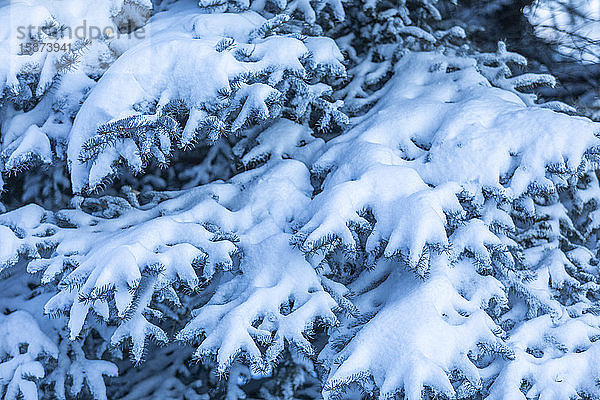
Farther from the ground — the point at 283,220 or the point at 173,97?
the point at 173,97

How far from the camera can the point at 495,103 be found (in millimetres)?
3016

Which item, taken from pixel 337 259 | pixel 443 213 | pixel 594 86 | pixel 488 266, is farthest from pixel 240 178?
pixel 594 86

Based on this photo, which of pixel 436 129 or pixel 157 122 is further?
pixel 436 129

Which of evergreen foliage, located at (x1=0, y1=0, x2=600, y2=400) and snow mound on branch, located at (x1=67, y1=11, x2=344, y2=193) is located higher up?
snow mound on branch, located at (x1=67, y1=11, x2=344, y2=193)

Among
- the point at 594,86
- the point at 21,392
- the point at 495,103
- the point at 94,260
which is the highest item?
the point at 495,103

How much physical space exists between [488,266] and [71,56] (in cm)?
224

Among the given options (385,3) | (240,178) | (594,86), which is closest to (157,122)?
(240,178)

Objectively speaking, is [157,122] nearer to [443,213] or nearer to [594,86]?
[443,213]

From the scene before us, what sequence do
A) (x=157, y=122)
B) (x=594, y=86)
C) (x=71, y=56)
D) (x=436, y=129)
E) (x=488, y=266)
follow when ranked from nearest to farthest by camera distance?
1. (x=157, y=122)
2. (x=488, y=266)
3. (x=71, y=56)
4. (x=436, y=129)
5. (x=594, y=86)

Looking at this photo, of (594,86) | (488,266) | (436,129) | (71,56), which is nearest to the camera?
(488,266)

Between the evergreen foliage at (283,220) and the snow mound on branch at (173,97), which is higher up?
the snow mound on branch at (173,97)

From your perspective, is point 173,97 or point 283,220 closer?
point 173,97

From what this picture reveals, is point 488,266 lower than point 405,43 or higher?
lower

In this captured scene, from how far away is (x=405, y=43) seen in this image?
3.87 meters
